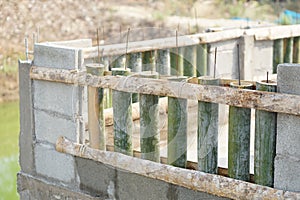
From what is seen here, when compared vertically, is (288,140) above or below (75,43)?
below

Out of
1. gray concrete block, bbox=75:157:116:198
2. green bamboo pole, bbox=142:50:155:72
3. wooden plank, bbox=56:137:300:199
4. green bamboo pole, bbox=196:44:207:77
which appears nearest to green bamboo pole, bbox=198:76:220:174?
wooden plank, bbox=56:137:300:199

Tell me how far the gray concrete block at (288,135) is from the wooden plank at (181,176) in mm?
229

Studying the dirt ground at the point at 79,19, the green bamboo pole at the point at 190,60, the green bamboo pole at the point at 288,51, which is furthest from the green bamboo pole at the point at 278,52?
the dirt ground at the point at 79,19

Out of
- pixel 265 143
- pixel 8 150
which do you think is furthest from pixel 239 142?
pixel 8 150

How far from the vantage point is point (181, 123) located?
4.32 meters

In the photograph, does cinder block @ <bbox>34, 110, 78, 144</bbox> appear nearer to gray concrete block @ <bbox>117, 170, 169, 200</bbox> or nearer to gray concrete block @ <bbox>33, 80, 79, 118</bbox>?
gray concrete block @ <bbox>33, 80, 79, 118</bbox>

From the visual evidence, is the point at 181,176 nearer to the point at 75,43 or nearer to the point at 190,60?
the point at 75,43

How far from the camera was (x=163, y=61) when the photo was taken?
5906mm

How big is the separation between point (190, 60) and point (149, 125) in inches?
77.2

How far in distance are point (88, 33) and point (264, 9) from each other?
5.32 meters

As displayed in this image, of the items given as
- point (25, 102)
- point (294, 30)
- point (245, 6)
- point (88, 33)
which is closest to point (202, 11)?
point (245, 6)

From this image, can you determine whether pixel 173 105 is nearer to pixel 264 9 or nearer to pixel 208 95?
pixel 208 95

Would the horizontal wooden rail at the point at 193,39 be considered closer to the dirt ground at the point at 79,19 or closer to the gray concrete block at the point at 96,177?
the gray concrete block at the point at 96,177

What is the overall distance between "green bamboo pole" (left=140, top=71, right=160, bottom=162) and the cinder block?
65 centimetres
